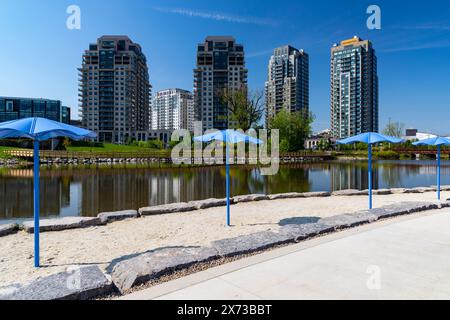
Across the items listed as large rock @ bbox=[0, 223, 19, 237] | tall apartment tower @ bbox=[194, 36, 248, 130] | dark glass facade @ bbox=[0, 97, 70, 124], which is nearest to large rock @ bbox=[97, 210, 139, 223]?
large rock @ bbox=[0, 223, 19, 237]

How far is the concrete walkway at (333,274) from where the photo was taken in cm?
342

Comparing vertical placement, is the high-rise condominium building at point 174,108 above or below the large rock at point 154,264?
above

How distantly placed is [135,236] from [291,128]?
58121 mm

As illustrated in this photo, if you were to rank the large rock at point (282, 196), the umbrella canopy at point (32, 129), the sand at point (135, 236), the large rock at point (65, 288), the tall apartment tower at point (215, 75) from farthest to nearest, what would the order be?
the tall apartment tower at point (215, 75) < the large rock at point (282, 196) < the sand at point (135, 236) < the umbrella canopy at point (32, 129) < the large rock at point (65, 288)

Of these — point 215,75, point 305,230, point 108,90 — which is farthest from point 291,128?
point 108,90

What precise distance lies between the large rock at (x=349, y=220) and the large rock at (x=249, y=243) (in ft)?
5.16

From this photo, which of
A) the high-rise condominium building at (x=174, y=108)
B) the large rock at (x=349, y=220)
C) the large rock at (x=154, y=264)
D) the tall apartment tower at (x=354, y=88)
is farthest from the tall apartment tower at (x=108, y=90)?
the large rock at (x=154, y=264)

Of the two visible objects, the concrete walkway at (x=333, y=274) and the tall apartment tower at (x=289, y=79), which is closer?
the concrete walkway at (x=333, y=274)

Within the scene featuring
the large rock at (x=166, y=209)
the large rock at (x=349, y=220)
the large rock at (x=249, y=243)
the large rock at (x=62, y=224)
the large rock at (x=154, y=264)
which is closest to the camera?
the large rock at (x=154, y=264)

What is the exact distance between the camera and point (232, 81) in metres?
113

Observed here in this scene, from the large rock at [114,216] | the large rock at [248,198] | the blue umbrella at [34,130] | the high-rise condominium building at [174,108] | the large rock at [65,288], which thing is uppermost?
the high-rise condominium building at [174,108]

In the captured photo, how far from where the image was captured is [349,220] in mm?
6965

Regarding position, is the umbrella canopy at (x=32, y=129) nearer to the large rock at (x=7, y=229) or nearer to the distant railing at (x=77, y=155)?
the large rock at (x=7, y=229)
